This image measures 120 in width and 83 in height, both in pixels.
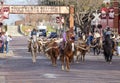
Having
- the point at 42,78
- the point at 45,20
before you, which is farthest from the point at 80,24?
the point at 45,20

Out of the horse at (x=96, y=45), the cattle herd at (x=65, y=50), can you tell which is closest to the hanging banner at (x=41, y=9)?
the horse at (x=96, y=45)

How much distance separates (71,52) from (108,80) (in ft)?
17.9

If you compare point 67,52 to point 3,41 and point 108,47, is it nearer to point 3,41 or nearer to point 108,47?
point 108,47

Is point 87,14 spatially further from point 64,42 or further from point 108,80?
point 108,80

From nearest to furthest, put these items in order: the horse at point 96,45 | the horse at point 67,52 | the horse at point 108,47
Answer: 1. the horse at point 67,52
2. the horse at point 108,47
3. the horse at point 96,45

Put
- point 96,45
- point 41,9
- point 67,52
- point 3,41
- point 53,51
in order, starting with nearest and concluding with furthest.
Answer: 1. point 67,52
2. point 53,51
3. point 96,45
4. point 3,41
5. point 41,9

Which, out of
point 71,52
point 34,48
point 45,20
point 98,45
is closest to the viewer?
point 71,52

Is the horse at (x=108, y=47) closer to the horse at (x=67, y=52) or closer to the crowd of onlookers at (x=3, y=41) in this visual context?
the horse at (x=67, y=52)

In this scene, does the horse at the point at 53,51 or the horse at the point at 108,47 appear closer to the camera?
the horse at the point at 53,51

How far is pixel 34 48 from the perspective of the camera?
33.1 meters

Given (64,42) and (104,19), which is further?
(104,19)

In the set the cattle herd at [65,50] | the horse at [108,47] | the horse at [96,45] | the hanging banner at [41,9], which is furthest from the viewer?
Answer: the hanging banner at [41,9]

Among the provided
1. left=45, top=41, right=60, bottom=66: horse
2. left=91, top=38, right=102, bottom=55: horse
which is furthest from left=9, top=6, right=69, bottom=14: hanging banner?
left=45, top=41, right=60, bottom=66: horse

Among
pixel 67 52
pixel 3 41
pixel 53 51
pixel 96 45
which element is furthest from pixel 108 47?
pixel 3 41
